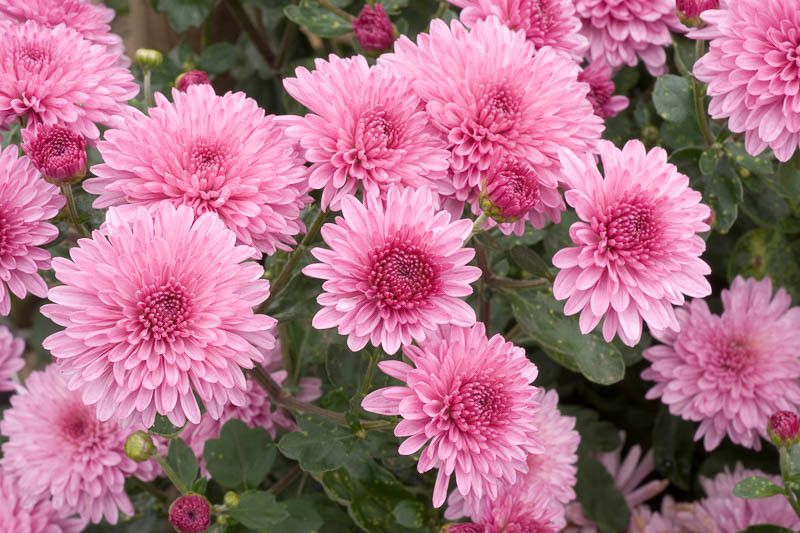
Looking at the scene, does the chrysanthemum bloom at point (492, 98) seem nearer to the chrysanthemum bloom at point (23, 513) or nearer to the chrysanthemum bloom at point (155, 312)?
the chrysanthemum bloom at point (155, 312)

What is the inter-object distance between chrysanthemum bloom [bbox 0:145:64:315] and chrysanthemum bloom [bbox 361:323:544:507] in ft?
1.27

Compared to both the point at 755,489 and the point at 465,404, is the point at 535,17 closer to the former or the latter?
the point at 465,404

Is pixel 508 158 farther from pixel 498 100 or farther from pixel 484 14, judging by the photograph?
pixel 484 14

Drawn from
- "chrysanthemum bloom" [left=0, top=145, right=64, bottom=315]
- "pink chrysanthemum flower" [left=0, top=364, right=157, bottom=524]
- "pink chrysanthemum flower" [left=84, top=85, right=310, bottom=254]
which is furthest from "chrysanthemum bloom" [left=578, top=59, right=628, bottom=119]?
"pink chrysanthemum flower" [left=0, top=364, right=157, bottom=524]

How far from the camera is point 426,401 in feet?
2.52

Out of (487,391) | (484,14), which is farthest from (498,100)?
(487,391)

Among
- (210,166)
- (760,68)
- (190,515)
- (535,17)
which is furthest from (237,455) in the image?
(760,68)

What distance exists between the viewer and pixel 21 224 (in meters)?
0.83

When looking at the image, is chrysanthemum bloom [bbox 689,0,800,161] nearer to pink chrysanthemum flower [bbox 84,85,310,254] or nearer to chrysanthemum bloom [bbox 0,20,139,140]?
pink chrysanthemum flower [bbox 84,85,310,254]

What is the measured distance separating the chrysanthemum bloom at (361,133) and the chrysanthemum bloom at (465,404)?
0.56 feet

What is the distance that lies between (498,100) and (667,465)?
0.83 meters

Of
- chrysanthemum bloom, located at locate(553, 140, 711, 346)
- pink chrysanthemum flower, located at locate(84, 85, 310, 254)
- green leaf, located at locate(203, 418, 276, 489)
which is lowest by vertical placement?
green leaf, located at locate(203, 418, 276, 489)

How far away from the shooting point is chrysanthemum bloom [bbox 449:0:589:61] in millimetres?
1008

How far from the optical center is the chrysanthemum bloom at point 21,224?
0.83m
